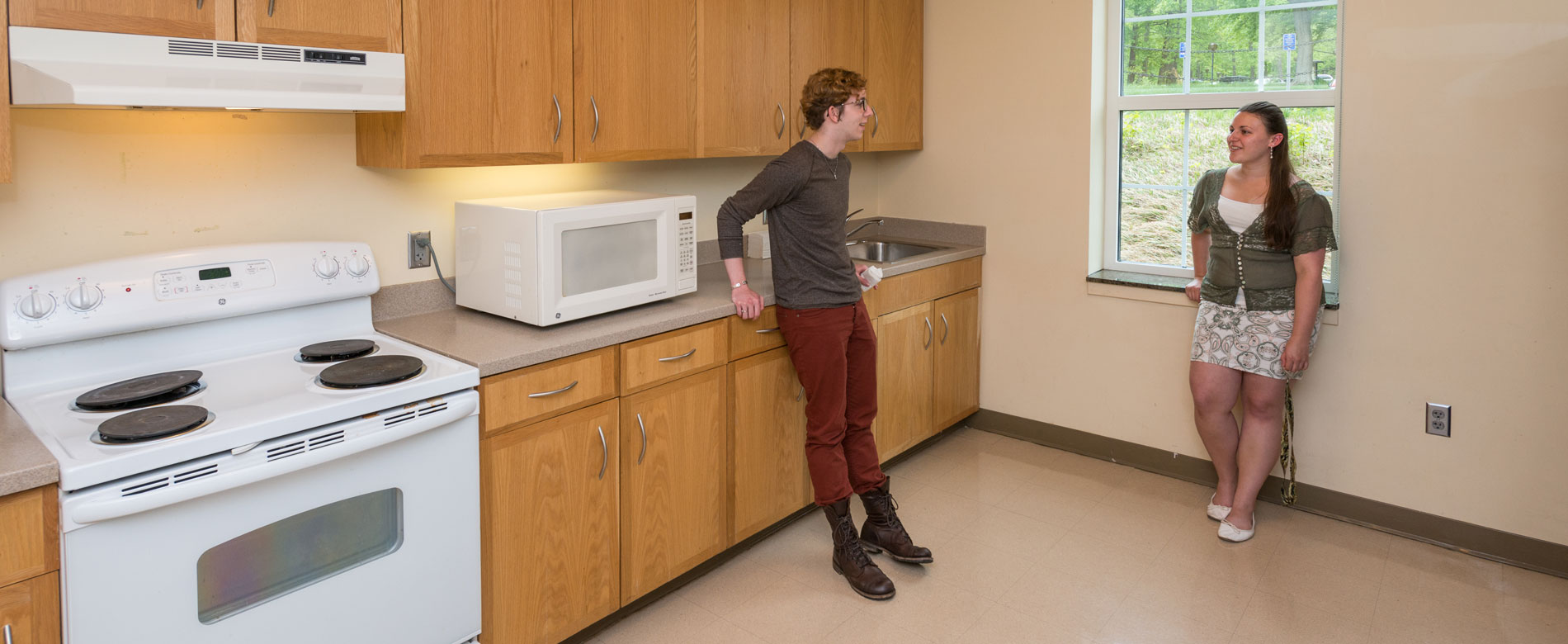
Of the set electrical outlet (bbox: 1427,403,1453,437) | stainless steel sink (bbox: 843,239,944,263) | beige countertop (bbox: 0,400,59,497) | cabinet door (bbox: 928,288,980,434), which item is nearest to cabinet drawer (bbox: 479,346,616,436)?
beige countertop (bbox: 0,400,59,497)

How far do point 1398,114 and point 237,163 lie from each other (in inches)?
125

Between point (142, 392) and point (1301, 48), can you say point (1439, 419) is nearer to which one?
point (1301, 48)

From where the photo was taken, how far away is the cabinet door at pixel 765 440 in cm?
286

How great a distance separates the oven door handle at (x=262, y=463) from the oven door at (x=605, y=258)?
40cm

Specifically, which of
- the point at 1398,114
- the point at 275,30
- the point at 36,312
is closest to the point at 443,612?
the point at 36,312

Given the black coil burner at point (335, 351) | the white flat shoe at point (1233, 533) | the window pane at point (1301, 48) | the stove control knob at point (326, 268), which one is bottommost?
the white flat shoe at point (1233, 533)

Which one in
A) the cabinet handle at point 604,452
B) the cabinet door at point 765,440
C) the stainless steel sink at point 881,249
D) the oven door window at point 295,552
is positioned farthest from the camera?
the stainless steel sink at point 881,249

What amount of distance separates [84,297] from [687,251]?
1.37m

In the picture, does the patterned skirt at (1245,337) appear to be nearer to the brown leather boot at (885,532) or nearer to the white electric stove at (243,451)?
the brown leather boot at (885,532)

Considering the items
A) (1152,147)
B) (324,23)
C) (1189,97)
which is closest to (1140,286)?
(1152,147)

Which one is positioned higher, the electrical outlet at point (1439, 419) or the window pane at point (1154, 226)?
the window pane at point (1154, 226)

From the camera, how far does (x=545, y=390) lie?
7.45 feet

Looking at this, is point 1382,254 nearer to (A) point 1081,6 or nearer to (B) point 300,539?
(A) point 1081,6

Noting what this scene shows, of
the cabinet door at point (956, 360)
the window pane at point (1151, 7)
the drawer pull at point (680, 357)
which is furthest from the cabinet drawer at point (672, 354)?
the window pane at point (1151, 7)
